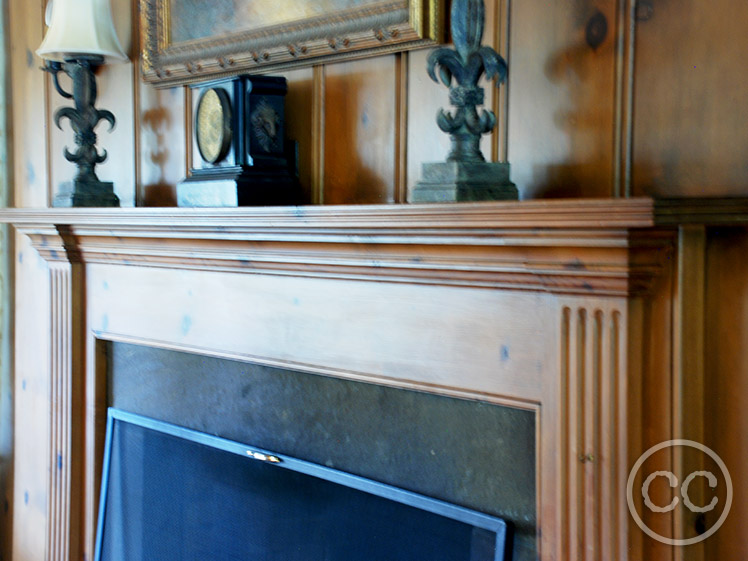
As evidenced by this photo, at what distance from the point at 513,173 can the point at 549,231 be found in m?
0.31

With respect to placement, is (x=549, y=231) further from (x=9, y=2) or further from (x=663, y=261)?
(x=9, y=2)

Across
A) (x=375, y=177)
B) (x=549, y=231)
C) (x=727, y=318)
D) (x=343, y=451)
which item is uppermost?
(x=375, y=177)

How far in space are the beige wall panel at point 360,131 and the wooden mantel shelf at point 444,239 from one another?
210 millimetres

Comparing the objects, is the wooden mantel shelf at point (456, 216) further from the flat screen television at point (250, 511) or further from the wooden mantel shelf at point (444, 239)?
the flat screen television at point (250, 511)

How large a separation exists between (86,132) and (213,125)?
496 millimetres

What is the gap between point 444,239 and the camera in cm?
111

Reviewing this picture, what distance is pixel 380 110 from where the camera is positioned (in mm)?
1461

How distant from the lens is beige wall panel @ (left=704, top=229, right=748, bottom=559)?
103 centimetres

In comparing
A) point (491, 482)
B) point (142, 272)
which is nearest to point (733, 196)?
point (491, 482)

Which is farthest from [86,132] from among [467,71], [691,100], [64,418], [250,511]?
[691,100]

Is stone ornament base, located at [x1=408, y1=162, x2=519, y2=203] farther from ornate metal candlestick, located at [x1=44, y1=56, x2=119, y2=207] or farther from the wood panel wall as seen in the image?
ornate metal candlestick, located at [x1=44, y1=56, x2=119, y2=207]

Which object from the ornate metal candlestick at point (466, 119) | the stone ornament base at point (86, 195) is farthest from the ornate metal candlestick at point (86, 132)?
the ornate metal candlestick at point (466, 119)

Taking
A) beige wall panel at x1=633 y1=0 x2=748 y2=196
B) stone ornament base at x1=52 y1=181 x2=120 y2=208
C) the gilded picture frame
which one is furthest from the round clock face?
beige wall panel at x1=633 y1=0 x2=748 y2=196

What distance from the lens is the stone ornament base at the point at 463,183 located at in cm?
113
